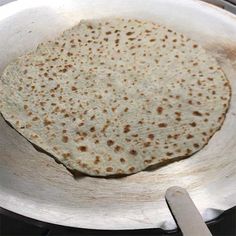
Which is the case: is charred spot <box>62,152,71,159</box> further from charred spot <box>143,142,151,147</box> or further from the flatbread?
charred spot <box>143,142,151,147</box>

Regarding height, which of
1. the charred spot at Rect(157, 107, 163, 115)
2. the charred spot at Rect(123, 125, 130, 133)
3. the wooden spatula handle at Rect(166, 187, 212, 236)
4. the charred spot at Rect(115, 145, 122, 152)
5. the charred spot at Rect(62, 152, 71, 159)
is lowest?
the charred spot at Rect(115, 145, 122, 152)

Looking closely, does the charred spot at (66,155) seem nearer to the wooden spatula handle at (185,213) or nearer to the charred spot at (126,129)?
the charred spot at (126,129)

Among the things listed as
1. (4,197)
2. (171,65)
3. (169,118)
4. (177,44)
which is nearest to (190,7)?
(177,44)

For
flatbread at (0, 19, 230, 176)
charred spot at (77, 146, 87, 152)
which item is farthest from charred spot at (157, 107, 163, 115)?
charred spot at (77, 146, 87, 152)

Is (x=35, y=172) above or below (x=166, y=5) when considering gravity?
below

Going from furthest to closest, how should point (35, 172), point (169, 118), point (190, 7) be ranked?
point (190, 7)
point (169, 118)
point (35, 172)

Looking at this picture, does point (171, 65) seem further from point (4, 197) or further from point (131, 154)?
point (4, 197)
